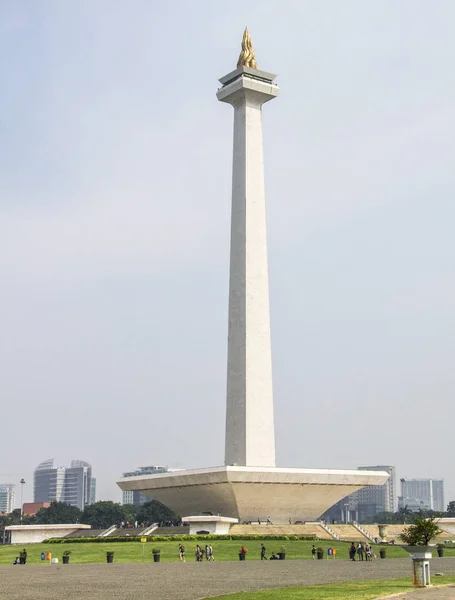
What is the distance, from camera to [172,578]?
27922mm

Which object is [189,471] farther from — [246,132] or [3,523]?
[3,523]

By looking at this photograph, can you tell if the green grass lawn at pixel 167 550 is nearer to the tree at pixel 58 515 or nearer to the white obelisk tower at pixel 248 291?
the white obelisk tower at pixel 248 291

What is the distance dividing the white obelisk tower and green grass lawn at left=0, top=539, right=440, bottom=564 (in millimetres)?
11822

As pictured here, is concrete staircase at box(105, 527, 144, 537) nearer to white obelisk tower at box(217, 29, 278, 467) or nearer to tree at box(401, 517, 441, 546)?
white obelisk tower at box(217, 29, 278, 467)

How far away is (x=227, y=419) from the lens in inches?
2429

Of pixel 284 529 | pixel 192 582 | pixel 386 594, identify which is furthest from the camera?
pixel 284 529

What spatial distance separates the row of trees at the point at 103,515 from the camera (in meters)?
105

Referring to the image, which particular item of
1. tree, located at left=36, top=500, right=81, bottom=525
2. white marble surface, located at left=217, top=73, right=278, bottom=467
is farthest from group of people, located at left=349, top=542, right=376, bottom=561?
tree, located at left=36, top=500, right=81, bottom=525

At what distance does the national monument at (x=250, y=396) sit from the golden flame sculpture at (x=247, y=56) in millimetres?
133

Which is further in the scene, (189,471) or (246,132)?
(246,132)

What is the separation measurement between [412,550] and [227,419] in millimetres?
39451

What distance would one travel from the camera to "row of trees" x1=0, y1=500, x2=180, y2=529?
105 metres

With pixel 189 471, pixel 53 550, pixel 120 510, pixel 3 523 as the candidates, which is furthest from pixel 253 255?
pixel 3 523

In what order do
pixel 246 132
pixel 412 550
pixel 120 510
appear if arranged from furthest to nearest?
pixel 120 510 < pixel 246 132 < pixel 412 550
